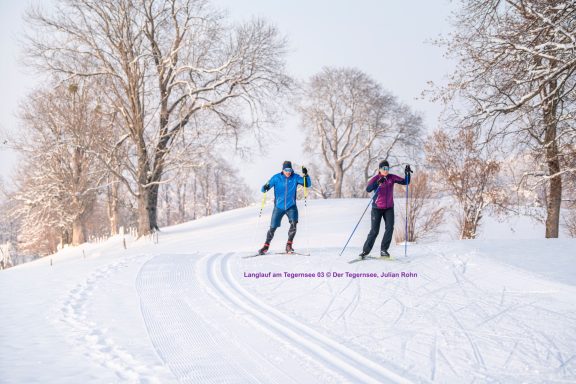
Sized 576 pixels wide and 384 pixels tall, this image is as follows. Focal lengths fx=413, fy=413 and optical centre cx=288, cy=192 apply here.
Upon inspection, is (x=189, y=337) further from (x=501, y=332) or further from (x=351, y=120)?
(x=351, y=120)

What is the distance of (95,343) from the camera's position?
14.5 feet

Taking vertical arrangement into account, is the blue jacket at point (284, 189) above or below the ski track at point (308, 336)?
above

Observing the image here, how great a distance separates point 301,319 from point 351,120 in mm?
32386

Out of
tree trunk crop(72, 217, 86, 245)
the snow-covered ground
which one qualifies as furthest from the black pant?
tree trunk crop(72, 217, 86, 245)

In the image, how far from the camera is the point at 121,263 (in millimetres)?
9234

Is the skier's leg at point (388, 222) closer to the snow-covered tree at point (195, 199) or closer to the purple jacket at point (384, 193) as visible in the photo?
the purple jacket at point (384, 193)

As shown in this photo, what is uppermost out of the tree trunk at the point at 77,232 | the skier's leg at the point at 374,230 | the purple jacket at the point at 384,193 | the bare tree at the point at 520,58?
the bare tree at the point at 520,58

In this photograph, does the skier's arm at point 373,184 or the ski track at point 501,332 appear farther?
the skier's arm at point 373,184

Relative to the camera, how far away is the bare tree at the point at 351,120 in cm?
3562

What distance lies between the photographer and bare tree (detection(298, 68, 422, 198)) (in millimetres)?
35625

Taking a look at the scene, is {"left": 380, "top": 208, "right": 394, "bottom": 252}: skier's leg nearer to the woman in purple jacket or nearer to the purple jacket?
the woman in purple jacket

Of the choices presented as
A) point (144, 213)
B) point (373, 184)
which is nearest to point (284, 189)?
point (373, 184)

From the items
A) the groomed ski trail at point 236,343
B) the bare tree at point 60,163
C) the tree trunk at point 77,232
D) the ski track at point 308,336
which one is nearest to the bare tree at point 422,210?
the ski track at point 308,336

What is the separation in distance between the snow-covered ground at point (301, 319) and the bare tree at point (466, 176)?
8.59 metres
